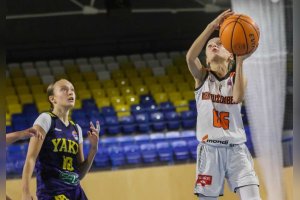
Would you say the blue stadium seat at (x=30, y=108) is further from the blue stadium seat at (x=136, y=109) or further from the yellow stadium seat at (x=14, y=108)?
the blue stadium seat at (x=136, y=109)

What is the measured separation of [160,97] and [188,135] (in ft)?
1.85

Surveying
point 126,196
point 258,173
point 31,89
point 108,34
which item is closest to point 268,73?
point 258,173

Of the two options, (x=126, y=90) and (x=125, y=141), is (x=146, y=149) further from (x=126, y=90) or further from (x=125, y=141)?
(x=126, y=90)

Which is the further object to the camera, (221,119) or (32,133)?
(221,119)

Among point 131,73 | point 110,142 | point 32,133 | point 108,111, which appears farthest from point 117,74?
point 32,133

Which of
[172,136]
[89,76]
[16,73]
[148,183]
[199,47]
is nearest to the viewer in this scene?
[199,47]

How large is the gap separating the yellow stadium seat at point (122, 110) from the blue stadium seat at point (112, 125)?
0.30ft

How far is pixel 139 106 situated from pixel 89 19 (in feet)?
6.71

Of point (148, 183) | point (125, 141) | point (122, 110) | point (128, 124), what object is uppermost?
point (122, 110)

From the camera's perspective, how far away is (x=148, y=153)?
441cm

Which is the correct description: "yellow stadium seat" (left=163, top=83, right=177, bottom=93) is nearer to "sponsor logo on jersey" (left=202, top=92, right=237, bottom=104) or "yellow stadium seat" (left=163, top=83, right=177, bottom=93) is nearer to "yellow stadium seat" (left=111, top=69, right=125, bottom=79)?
"yellow stadium seat" (left=111, top=69, right=125, bottom=79)

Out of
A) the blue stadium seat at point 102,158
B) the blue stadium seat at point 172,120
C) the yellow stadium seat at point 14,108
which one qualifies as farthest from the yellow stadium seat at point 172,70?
the yellow stadium seat at point 14,108

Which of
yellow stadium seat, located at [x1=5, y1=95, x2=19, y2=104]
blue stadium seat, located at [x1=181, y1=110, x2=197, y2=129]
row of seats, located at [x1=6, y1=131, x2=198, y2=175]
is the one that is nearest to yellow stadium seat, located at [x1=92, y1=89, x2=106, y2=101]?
row of seats, located at [x1=6, y1=131, x2=198, y2=175]

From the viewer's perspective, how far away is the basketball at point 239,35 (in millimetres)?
3254
